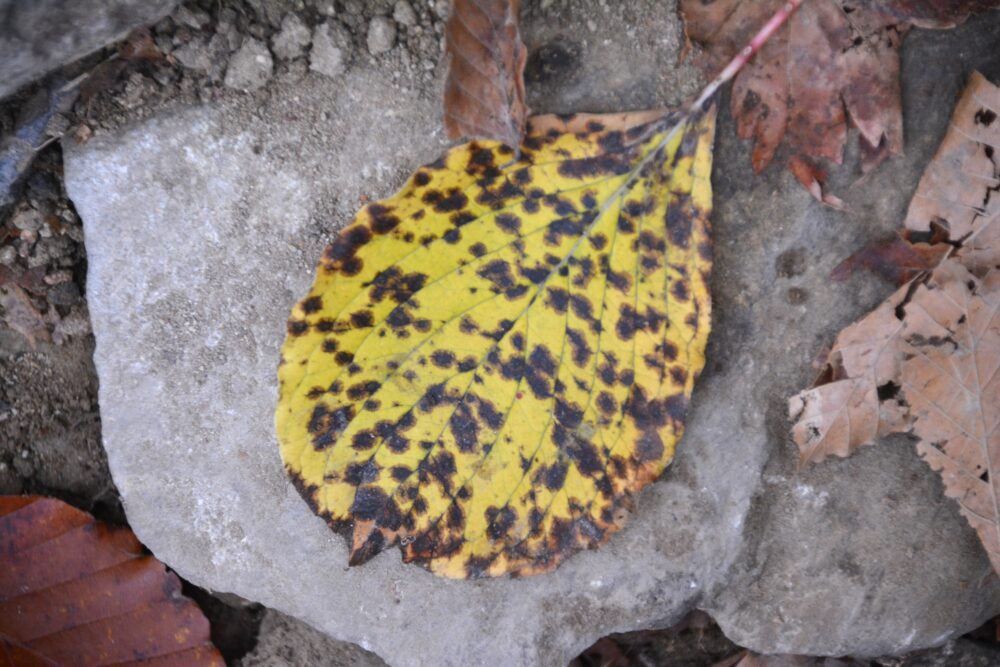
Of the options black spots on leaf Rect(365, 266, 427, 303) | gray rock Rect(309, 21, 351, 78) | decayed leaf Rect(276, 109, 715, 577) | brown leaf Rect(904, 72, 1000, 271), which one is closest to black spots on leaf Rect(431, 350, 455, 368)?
decayed leaf Rect(276, 109, 715, 577)

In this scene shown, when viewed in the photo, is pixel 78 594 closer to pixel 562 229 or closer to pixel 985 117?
pixel 562 229

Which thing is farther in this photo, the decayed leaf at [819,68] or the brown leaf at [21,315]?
the brown leaf at [21,315]

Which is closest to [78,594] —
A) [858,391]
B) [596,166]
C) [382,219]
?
[382,219]

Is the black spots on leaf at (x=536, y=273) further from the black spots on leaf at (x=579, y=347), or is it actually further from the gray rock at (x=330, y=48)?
the gray rock at (x=330, y=48)

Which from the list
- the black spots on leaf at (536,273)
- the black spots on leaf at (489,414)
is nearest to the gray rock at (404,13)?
the black spots on leaf at (536,273)

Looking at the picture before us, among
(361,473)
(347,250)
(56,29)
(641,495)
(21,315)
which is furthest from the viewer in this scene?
(21,315)

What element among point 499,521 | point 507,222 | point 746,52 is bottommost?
point 499,521
